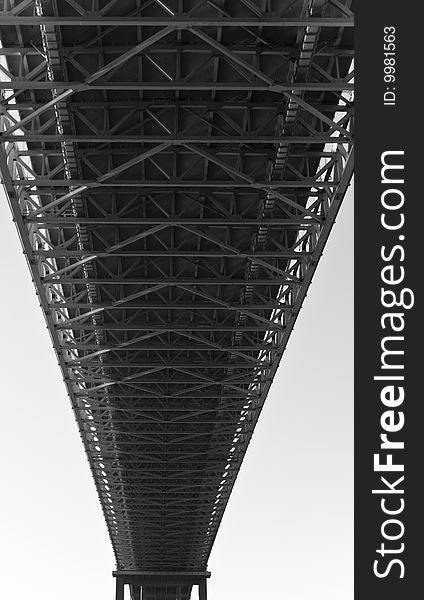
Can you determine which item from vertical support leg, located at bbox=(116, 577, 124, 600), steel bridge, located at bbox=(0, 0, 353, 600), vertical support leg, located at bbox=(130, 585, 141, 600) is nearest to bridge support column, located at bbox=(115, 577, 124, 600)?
vertical support leg, located at bbox=(116, 577, 124, 600)

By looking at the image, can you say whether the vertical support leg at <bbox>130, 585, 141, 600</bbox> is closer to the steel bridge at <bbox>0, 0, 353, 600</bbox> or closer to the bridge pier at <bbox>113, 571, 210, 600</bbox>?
the bridge pier at <bbox>113, 571, 210, 600</bbox>

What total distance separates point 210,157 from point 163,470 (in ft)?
135

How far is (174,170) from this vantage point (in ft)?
100

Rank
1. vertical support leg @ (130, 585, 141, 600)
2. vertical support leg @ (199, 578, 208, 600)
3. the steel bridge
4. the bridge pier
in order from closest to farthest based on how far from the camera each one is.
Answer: the steel bridge
vertical support leg @ (199, 578, 208, 600)
the bridge pier
vertical support leg @ (130, 585, 141, 600)

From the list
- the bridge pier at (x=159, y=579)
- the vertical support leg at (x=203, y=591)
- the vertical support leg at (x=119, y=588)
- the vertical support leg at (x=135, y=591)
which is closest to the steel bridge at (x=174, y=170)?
the vertical support leg at (x=203, y=591)

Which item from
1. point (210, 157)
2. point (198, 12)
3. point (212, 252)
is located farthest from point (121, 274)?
point (198, 12)

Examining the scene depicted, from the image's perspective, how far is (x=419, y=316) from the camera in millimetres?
13945

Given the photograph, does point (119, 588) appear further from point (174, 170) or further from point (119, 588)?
point (174, 170)

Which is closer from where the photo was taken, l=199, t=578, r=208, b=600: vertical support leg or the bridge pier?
l=199, t=578, r=208, b=600: vertical support leg

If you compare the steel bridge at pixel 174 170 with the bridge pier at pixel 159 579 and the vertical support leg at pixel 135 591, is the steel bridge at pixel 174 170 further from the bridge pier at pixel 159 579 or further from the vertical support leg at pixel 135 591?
the vertical support leg at pixel 135 591

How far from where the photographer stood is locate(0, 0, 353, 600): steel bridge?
24.5m

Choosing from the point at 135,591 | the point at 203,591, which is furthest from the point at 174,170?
the point at 135,591

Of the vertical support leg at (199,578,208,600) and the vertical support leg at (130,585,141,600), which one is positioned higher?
the vertical support leg at (130,585,141,600)

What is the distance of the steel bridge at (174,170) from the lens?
24.5 metres
